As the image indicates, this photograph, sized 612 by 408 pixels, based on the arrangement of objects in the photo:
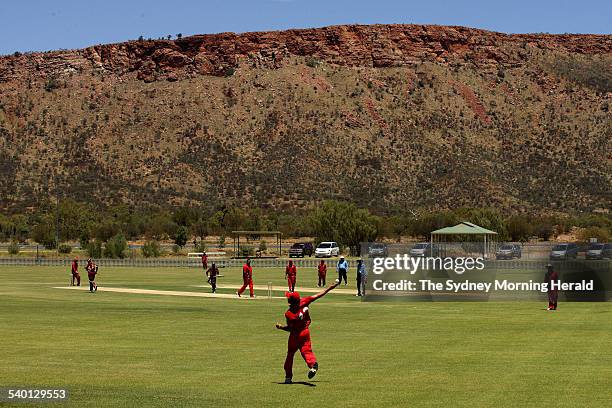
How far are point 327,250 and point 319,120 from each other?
48.9 meters

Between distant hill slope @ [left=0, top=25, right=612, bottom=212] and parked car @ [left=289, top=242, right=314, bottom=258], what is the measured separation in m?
30.6

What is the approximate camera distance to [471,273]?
4184 centimetres

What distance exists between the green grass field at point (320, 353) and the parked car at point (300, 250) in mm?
48972

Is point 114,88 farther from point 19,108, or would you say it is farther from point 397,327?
point 397,327

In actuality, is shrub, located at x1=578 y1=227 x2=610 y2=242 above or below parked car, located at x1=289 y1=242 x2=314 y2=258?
above

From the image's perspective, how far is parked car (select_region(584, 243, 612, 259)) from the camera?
59375 mm

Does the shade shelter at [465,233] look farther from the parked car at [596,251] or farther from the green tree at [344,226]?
the green tree at [344,226]

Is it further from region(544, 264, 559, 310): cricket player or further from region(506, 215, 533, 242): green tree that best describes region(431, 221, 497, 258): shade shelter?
region(506, 215, 533, 242): green tree

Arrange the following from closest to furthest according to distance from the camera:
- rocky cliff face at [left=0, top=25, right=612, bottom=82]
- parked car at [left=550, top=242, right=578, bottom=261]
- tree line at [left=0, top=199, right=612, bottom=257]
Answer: parked car at [left=550, top=242, right=578, bottom=261] → tree line at [left=0, top=199, right=612, bottom=257] → rocky cliff face at [left=0, top=25, right=612, bottom=82]

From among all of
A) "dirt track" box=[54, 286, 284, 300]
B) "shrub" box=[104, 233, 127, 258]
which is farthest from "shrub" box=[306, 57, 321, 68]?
"dirt track" box=[54, 286, 284, 300]

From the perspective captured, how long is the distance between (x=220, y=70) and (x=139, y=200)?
1187 inches

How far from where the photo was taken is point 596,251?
6034 centimetres

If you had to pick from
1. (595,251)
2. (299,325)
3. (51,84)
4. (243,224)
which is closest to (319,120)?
(243,224)

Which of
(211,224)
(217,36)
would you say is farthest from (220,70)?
(211,224)
